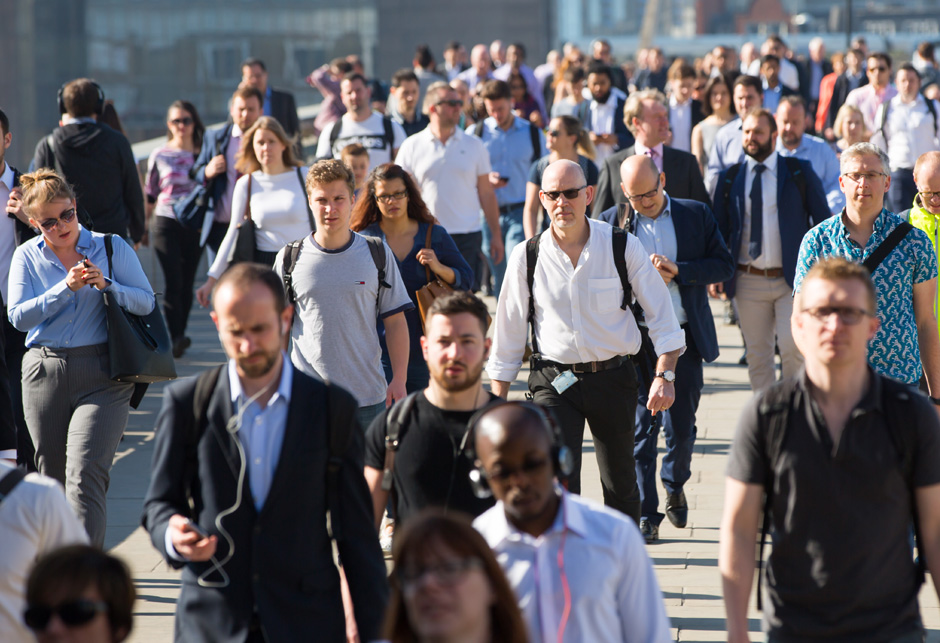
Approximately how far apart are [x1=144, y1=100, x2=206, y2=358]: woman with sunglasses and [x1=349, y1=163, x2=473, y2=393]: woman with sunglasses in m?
4.01

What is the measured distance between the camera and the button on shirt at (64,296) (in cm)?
591

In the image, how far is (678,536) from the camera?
7.07m

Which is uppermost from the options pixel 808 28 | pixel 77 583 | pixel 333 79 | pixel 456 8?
pixel 808 28

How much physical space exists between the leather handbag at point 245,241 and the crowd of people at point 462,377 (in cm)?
2

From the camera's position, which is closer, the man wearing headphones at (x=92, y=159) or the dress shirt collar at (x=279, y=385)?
the dress shirt collar at (x=279, y=385)

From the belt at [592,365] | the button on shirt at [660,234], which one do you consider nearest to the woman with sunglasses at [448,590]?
the belt at [592,365]

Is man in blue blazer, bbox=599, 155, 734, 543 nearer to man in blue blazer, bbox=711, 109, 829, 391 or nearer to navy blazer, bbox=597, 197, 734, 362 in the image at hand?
navy blazer, bbox=597, 197, 734, 362

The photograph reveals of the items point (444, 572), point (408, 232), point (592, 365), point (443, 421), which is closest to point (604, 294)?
point (592, 365)

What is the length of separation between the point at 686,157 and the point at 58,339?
3.91m

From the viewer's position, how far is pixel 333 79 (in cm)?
1591

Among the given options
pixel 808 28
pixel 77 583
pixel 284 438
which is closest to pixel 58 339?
pixel 284 438

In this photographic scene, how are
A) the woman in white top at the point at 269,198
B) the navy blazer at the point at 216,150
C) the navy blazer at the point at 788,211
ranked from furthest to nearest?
the navy blazer at the point at 216,150, the woman in white top at the point at 269,198, the navy blazer at the point at 788,211

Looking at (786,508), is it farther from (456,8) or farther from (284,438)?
(456,8)

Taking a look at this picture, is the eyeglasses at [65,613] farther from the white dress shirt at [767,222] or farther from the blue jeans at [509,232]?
the blue jeans at [509,232]
